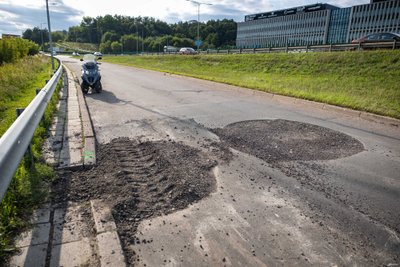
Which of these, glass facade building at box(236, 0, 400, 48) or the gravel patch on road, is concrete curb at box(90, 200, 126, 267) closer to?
the gravel patch on road

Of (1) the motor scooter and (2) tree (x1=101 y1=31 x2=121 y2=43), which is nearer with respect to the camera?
(1) the motor scooter

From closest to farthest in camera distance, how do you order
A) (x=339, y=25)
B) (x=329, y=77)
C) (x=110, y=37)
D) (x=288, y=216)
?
(x=288, y=216) → (x=329, y=77) → (x=339, y=25) → (x=110, y=37)

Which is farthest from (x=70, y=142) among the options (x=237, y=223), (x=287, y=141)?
(x=287, y=141)

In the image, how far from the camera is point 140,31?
500ft

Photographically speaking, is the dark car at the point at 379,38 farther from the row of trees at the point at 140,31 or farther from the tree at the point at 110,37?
the tree at the point at 110,37

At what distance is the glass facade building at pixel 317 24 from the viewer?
90.8m

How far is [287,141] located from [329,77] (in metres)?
13.6

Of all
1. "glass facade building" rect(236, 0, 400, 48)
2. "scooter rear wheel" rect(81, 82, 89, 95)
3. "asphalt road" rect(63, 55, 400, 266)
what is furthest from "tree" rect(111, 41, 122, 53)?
"asphalt road" rect(63, 55, 400, 266)

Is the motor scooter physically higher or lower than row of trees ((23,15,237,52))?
lower

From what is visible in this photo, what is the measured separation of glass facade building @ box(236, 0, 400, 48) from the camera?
90750 millimetres

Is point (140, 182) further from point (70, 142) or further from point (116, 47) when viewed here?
point (116, 47)

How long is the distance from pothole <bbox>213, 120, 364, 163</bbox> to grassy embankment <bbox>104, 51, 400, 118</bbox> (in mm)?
3069

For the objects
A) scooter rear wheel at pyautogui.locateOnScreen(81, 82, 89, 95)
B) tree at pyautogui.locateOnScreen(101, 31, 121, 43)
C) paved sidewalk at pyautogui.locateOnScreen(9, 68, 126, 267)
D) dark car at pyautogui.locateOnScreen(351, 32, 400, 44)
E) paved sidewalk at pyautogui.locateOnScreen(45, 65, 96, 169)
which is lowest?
paved sidewalk at pyautogui.locateOnScreen(9, 68, 126, 267)

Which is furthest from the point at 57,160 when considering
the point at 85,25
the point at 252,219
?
the point at 85,25
